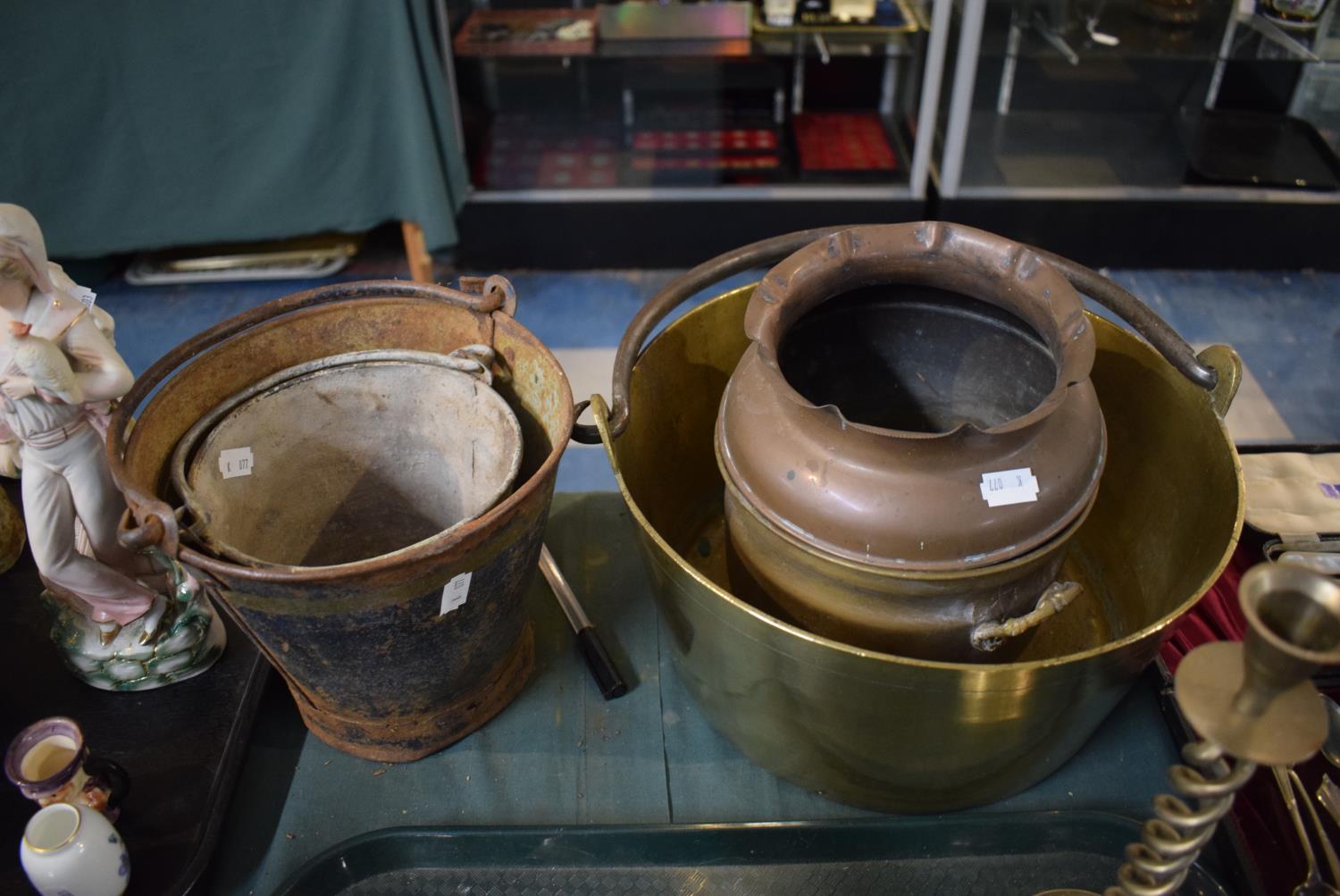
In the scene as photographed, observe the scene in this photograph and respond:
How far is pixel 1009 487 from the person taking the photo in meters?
1.17

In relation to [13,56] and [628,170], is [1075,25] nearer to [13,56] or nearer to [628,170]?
[628,170]

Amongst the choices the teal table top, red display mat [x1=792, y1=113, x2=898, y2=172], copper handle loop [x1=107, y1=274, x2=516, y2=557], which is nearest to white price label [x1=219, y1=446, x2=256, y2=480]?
copper handle loop [x1=107, y1=274, x2=516, y2=557]

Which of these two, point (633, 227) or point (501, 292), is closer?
point (501, 292)

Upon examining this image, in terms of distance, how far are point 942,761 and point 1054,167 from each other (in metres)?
2.31

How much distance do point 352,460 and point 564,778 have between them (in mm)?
582

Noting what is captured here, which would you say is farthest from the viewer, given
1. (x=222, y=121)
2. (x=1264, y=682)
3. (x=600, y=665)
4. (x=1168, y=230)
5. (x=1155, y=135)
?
(x=1155, y=135)

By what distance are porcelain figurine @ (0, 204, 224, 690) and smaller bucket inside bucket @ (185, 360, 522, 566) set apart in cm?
14

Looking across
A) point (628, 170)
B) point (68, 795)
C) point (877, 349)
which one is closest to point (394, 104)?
point (628, 170)

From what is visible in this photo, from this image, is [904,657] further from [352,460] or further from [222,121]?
[222,121]

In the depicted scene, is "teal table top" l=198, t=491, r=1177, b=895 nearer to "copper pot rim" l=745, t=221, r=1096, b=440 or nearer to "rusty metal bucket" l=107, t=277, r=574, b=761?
"rusty metal bucket" l=107, t=277, r=574, b=761

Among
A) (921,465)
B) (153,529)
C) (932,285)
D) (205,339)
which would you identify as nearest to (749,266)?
(932,285)

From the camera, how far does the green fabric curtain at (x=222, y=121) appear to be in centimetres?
248

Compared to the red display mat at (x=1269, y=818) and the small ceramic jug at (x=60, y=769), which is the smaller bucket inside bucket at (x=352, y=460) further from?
the red display mat at (x=1269, y=818)

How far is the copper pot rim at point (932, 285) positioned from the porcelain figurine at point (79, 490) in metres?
0.81
